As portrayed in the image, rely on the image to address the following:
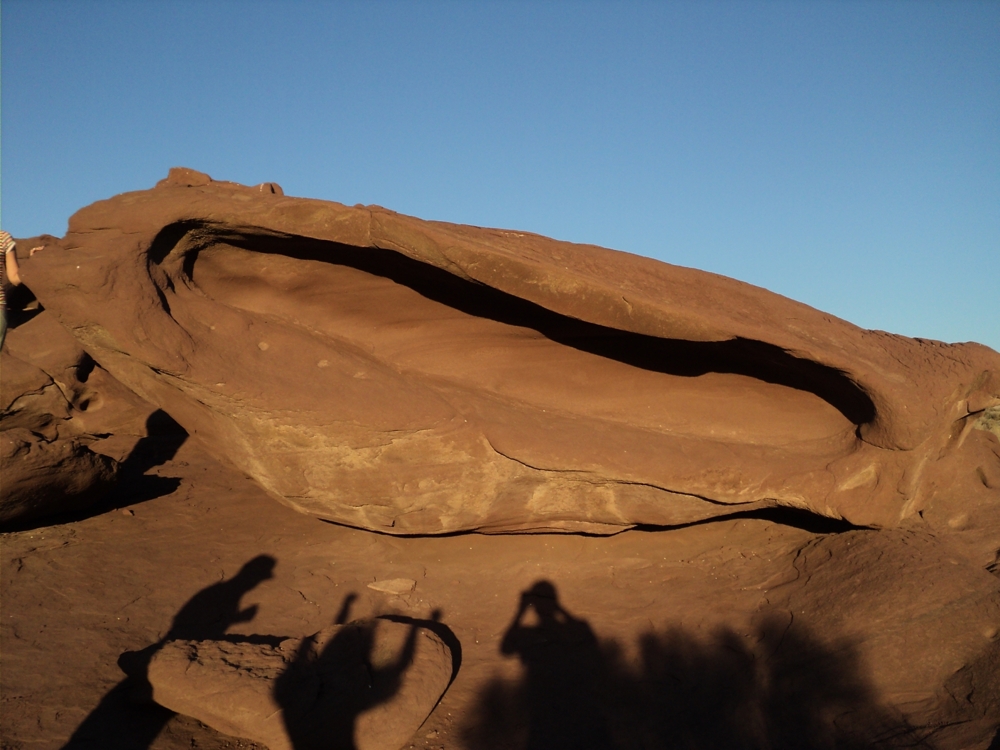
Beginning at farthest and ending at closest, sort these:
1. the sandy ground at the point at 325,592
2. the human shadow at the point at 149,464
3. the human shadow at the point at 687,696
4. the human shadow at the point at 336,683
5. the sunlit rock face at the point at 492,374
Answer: the human shadow at the point at 149,464
the sunlit rock face at the point at 492,374
the human shadow at the point at 687,696
the sandy ground at the point at 325,592
the human shadow at the point at 336,683

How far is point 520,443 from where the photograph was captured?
13.6 feet

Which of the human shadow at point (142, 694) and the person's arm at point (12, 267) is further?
the person's arm at point (12, 267)

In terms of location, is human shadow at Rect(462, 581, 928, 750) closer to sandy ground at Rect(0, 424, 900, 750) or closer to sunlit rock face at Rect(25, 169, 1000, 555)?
sandy ground at Rect(0, 424, 900, 750)

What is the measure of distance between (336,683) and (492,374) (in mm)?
2074

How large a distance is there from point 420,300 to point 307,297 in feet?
2.30

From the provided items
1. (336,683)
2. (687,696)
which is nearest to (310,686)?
(336,683)

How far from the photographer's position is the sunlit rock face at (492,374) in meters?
3.73

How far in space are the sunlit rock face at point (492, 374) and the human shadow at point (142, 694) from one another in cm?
75

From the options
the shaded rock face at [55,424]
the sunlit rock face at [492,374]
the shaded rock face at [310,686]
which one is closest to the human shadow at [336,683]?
the shaded rock face at [310,686]

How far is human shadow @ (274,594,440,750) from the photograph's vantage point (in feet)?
9.70

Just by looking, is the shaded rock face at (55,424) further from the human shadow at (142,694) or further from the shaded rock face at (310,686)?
the shaded rock face at (310,686)

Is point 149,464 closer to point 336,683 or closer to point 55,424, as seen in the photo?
point 55,424

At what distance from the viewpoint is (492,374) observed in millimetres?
4559

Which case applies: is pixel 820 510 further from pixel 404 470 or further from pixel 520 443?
pixel 404 470
